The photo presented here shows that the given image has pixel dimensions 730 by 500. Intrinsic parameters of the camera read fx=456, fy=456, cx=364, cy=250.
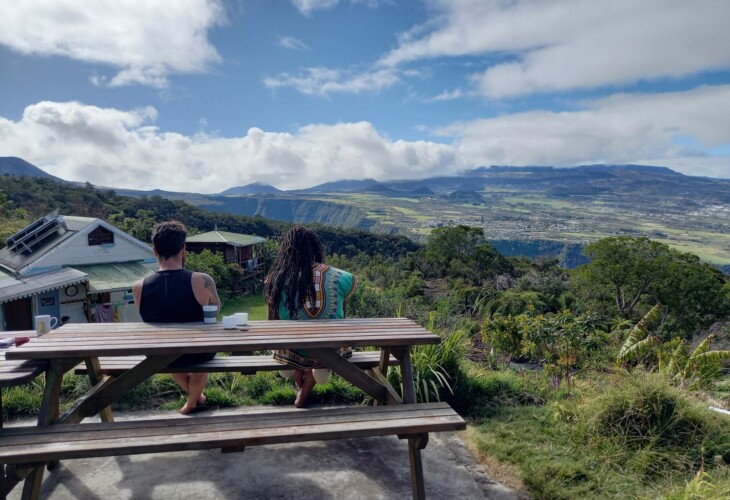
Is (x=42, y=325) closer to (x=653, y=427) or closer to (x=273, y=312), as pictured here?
(x=273, y=312)

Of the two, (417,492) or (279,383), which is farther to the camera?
(279,383)

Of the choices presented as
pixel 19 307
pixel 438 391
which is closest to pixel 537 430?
pixel 438 391

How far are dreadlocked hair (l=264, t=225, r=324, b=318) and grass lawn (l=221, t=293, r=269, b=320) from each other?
69.0 feet

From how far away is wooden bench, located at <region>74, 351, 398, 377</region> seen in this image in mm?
3050

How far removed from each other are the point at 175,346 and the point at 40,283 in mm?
17904

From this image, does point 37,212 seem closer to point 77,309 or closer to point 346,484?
point 77,309

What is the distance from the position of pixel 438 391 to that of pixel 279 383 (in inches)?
53.5

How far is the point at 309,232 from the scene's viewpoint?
A: 329cm

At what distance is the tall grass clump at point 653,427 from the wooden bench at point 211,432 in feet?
4.20

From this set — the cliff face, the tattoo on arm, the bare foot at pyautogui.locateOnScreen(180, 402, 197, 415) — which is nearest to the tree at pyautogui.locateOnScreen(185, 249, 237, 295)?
the bare foot at pyautogui.locateOnScreen(180, 402, 197, 415)

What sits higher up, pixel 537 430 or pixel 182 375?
pixel 182 375

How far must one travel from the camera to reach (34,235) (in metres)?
19.8

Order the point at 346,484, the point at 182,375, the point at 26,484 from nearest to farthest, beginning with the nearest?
1. the point at 26,484
2. the point at 346,484
3. the point at 182,375

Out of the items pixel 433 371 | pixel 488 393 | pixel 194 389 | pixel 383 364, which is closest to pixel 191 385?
pixel 194 389
